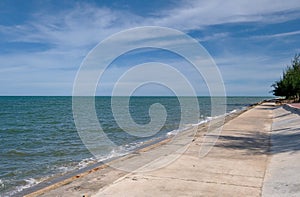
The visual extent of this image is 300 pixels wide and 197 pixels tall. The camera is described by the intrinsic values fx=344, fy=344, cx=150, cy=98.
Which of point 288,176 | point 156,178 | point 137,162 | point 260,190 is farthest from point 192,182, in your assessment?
point 137,162

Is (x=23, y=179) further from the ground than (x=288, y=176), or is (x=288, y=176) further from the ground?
(x=288, y=176)

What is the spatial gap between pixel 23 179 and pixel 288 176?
7.65m

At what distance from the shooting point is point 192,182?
7.63 m

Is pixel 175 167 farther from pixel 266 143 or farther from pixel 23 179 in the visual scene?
pixel 266 143

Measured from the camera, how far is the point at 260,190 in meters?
6.97

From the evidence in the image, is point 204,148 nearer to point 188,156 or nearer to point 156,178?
point 188,156

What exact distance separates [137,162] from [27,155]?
687cm

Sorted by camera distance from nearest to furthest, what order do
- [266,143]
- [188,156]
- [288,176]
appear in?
1. [288,176]
2. [188,156]
3. [266,143]

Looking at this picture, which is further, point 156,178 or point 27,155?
point 27,155

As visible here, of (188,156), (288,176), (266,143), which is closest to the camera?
(288,176)

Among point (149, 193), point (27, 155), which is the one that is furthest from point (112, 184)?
point (27, 155)

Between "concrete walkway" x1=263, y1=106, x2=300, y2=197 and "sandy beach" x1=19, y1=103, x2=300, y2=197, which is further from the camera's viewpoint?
"sandy beach" x1=19, y1=103, x2=300, y2=197

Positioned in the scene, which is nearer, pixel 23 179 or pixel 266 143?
pixel 23 179

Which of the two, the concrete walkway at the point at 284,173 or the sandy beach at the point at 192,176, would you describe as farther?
the sandy beach at the point at 192,176
